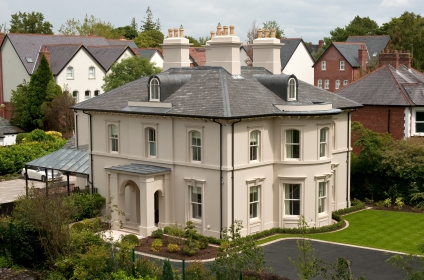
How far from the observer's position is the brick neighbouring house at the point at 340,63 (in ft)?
276

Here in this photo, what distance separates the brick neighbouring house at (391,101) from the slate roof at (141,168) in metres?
18.8

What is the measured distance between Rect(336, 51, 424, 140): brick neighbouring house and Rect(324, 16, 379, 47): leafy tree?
77315mm

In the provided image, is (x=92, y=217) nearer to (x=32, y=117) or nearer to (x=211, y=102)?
(x=211, y=102)

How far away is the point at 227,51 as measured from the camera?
116 ft

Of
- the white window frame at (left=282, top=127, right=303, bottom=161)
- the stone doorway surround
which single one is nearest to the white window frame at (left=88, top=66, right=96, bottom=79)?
the stone doorway surround

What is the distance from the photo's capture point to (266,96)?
34.1 m

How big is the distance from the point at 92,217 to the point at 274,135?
36.9 ft

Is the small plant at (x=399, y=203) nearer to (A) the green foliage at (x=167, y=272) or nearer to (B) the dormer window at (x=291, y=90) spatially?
(B) the dormer window at (x=291, y=90)

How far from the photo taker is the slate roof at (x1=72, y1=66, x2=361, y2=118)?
105 feet

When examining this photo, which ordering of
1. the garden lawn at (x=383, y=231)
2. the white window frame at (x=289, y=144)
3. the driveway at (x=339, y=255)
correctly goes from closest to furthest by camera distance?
the driveway at (x=339, y=255), the garden lawn at (x=383, y=231), the white window frame at (x=289, y=144)

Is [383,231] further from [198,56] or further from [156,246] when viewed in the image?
[198,56]

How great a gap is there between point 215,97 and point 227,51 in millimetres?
3974

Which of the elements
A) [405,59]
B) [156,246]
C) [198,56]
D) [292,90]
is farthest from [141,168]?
[198,56]

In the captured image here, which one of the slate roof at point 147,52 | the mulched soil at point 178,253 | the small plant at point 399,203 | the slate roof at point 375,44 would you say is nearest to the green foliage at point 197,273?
the mulched soil at point 178,253
